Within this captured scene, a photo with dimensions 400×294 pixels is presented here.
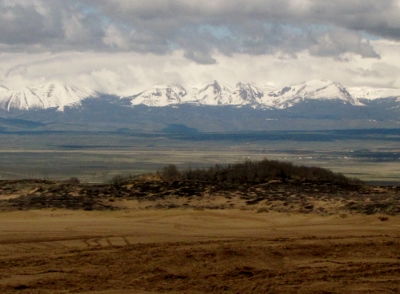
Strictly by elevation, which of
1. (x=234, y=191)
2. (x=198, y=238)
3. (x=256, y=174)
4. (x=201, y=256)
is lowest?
(x=198, y=238)

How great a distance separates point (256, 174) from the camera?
34.8 meters

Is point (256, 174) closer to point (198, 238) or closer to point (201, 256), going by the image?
point (198, 238)

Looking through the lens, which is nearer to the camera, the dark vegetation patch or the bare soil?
the bare soil

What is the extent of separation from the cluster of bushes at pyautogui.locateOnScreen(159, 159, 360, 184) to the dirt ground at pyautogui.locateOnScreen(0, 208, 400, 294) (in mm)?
10221

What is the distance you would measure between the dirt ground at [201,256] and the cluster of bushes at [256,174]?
10.2 metres

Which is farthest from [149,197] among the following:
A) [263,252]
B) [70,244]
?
[263,252]

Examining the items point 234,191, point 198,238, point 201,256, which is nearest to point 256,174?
point 234,191

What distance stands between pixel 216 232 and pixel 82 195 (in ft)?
32.5

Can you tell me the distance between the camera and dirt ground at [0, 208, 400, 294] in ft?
45.1

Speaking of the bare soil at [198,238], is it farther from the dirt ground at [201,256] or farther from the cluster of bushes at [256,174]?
the cluster of bushes at [256,174]

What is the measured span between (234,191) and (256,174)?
4.08 metres

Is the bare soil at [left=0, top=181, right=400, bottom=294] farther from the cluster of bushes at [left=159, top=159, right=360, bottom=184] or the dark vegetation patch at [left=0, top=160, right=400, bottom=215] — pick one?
the cluster of bushes at [left=159, top=159, right=360, bottom=184]

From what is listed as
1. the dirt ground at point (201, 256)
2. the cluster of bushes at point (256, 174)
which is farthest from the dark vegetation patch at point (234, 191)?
the dirt ground at point (201, 256)

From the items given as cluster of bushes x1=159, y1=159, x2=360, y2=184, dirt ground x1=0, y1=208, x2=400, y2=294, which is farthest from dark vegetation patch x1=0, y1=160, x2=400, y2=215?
dirt ground x1=0, y1=208, x2=400, y2=294
